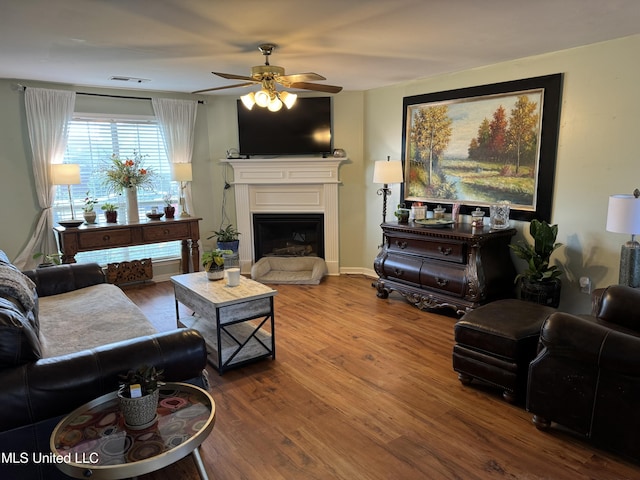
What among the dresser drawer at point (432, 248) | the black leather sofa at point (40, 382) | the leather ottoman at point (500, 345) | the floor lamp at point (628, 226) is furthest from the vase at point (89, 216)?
the floor lamp at point (628, 226)

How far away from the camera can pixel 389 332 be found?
3766mm

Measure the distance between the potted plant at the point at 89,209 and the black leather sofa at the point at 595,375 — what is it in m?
4.58

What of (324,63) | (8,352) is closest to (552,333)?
(8,352)

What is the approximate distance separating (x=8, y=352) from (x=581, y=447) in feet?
9.15

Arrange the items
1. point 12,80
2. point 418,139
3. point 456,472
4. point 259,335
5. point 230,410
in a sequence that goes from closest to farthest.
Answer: point 456,472
point 230,410
point 259,335
point 12,80
point 418,139

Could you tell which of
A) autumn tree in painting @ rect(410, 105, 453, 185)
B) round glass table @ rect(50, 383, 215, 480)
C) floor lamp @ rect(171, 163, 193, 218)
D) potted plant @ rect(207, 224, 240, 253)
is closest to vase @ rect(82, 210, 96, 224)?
floor lamp @ rect(171, 163, 193, 218)

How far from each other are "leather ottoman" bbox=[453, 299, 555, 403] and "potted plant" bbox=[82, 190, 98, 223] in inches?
161

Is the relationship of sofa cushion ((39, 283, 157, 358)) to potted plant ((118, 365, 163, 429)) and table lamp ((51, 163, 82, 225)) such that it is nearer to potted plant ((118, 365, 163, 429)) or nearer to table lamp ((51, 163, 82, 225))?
potted plant ((118, 365, 163, 429))

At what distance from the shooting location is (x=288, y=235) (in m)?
5.94

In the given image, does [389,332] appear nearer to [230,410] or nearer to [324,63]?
[230,410]

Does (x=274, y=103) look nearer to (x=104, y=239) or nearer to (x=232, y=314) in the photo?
(x=232, y=314)

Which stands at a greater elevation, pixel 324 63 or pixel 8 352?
pixel 324 63

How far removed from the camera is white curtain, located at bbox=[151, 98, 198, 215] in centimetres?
532

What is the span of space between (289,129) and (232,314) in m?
3.12
